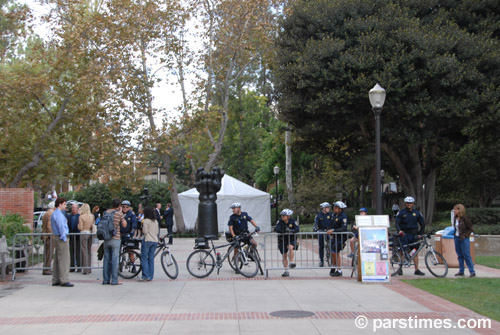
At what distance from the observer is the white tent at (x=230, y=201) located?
106 feet

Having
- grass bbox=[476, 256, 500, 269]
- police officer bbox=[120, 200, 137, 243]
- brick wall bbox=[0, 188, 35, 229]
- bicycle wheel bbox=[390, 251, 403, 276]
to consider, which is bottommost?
grass bbox=[476, 256, 500, 269]

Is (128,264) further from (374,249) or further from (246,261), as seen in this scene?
(374,249)

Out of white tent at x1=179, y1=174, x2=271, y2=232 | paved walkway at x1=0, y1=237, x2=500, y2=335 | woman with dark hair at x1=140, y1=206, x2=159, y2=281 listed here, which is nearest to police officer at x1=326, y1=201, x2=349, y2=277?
paved walkway at x1=0, y1=237, x2=500, y2=335

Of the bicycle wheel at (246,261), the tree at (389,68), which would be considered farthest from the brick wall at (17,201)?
the tree at (389,68)

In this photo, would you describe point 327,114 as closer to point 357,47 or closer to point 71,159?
point 357,47

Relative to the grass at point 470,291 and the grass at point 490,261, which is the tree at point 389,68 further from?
the grass at point 470,291

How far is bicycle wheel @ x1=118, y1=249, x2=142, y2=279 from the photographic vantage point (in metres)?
13.0

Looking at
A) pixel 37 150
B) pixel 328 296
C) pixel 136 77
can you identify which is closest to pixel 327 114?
pixel 136 77

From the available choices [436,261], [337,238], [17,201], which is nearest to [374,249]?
[337,238]

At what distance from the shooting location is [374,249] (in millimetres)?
11953

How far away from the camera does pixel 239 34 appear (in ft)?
91.5

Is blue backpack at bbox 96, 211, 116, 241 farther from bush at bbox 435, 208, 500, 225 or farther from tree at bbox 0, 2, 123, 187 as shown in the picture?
bush at bbox 435, 208, 500, 225

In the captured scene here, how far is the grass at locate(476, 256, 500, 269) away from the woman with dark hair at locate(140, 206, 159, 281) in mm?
9566

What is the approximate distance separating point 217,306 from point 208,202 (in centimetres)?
1601
